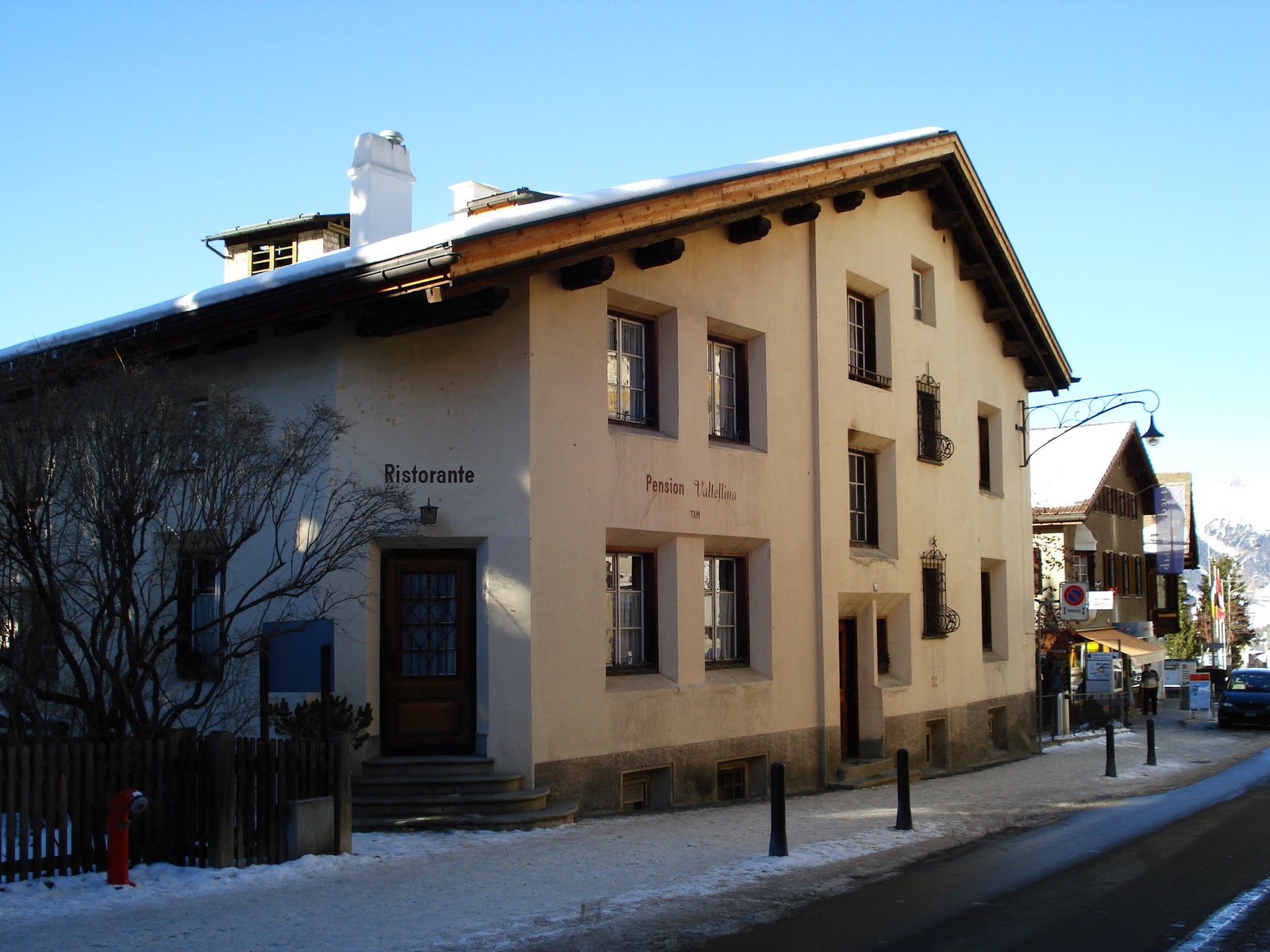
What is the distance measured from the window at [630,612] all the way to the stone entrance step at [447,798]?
87.3 inches

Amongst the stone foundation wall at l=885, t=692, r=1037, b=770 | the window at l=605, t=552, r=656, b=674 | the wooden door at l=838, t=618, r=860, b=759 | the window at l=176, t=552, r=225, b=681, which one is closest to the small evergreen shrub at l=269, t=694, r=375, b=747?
the window at l=176, t=552, r=225, b=681

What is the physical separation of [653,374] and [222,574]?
6.19 meters

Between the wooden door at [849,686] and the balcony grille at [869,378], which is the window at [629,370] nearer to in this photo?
the balcony grille at [869,378]

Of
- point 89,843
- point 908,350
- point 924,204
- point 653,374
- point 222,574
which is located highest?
point 924,204

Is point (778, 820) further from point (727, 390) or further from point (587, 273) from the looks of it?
point (727, 390)

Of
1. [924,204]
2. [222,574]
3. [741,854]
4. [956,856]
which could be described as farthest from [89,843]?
[924,204]

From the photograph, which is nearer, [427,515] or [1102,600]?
[427,515]

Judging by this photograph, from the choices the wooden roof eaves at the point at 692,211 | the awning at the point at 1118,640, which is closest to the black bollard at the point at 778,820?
the wooden roof eaves at the point at 692,211

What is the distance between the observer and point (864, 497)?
18.9m

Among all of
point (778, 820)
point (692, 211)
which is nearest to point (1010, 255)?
point (692, 211)

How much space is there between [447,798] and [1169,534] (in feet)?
131

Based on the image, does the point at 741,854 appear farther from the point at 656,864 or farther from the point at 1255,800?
the point at 1255,800

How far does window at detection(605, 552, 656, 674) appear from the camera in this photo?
13695 mm

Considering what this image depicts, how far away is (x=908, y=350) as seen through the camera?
19.7 m
